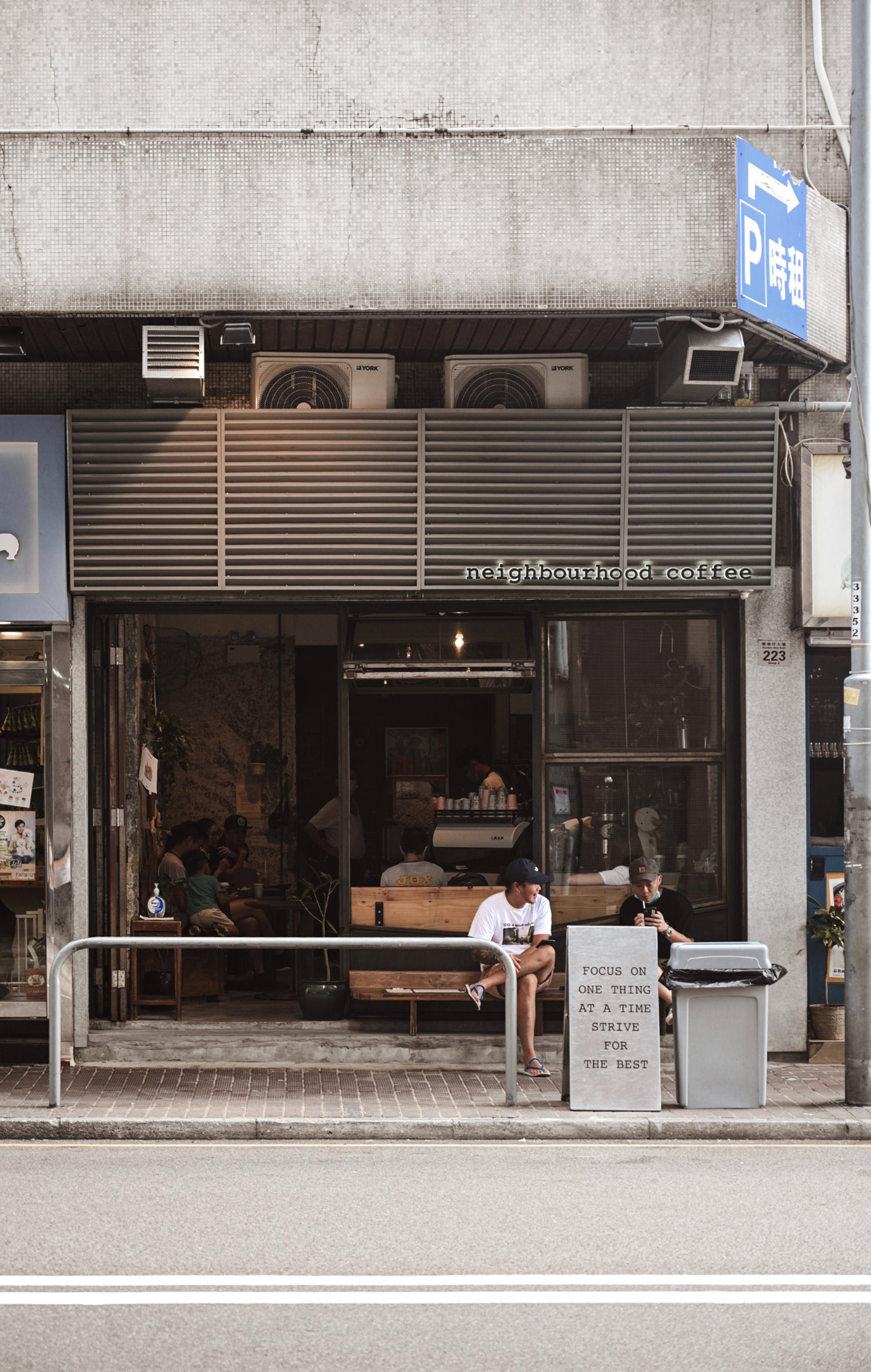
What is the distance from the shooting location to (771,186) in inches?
387

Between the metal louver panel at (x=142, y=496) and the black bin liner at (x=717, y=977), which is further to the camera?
the metal louver panel at (x=142, y=496)

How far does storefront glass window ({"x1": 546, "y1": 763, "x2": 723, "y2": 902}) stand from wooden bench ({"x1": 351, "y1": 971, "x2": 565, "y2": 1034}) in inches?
35.0

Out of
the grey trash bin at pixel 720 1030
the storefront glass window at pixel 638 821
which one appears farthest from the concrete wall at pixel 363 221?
the grey trash bin at pixel 720 1030

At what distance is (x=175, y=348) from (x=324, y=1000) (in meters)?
4.97

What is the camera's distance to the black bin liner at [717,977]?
893 centimetres

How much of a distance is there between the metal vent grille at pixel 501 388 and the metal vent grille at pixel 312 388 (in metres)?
0.85

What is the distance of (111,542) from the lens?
33.7 ft

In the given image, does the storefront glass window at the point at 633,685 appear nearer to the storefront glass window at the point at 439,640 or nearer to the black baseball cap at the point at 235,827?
the storefront glass window at the point at 439,640

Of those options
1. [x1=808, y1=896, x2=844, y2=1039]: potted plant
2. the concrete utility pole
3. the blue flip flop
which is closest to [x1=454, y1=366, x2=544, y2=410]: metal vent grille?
the concrete utility pole

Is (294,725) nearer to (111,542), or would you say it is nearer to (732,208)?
(111,542)

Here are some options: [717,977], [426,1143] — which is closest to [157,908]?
[426,1143]

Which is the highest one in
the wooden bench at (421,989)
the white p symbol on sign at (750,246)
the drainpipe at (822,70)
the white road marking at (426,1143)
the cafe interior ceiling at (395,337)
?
the drainpipe at (822,70)

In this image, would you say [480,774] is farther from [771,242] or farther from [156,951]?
[771,242]

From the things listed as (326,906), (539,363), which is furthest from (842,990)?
(539,363)
